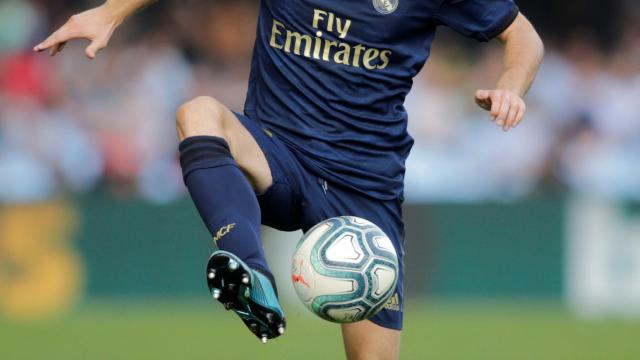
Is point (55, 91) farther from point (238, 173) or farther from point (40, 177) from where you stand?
point (238, 173)

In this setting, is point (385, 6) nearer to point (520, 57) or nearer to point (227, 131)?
point (520, 57)

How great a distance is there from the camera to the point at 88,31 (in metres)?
6.15

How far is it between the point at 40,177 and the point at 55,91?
95cm

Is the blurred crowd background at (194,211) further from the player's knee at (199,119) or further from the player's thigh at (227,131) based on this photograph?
the player's knee at (199,119)

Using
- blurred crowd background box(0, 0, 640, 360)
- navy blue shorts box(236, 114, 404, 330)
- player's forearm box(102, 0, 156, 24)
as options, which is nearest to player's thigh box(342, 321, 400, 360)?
navy blue shorts box(236, 114, 404, 330)

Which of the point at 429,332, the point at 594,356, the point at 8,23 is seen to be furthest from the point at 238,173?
the point at 8,23

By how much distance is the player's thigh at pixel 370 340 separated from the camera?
7098 millimetres

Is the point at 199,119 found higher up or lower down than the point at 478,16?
lower down

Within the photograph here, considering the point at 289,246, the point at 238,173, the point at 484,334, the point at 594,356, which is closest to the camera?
the point at 238,173

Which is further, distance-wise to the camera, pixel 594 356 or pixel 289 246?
pixel 289 246

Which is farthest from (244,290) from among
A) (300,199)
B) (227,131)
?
(300,199)

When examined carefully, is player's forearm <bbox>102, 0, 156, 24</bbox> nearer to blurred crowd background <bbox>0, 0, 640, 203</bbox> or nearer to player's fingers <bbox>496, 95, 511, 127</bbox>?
player's fingers <bbox>496, 95, 511, 127</bbox>

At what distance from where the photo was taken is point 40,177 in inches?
577

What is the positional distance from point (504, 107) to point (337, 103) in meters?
0.96
